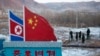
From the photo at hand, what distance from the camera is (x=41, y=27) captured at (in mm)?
1127

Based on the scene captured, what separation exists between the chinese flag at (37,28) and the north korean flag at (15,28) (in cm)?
3

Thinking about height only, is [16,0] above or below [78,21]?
above

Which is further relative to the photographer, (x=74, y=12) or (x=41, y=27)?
(x=74, y=12)

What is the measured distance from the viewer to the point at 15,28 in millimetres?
1149

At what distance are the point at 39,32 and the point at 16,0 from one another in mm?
8040

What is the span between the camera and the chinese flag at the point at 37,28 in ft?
3.69

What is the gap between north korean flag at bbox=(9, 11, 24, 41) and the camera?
1146 millimetres

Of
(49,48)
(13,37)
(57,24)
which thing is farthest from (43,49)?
(57,24)

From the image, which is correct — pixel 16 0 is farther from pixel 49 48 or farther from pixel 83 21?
pixel 49 48

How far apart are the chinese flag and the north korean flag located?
0.11 feet

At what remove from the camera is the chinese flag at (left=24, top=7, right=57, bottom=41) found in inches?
44.3

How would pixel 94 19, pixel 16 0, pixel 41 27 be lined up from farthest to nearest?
pixel 16 0
pixel 94 19
pixel 41 27

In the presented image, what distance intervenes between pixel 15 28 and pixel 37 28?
11 centimetres

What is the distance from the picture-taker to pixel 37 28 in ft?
3.70
